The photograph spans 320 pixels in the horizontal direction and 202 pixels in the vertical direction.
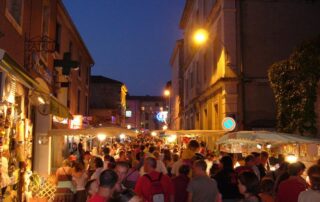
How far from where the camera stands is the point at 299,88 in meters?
14.5

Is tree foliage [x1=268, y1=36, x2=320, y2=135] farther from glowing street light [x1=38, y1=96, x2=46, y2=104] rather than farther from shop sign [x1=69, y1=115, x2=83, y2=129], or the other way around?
shop sign [x1=69, y1=115, x2=83, y2=129]

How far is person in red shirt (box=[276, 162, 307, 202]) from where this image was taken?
6887 millimetres

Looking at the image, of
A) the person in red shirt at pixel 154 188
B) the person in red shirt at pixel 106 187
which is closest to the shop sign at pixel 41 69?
the person in red shirt at pixel 154 188

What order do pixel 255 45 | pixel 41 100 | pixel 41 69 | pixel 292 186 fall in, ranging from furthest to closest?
pixel 255 45 < pixel 41 69 < pixel 41 100 < pixel 292 186

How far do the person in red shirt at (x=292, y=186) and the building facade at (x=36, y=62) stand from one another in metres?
5.14

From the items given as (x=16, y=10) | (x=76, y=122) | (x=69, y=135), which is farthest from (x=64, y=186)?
(x=76, y=122)

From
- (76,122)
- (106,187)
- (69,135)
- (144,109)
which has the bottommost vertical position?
(106,187)

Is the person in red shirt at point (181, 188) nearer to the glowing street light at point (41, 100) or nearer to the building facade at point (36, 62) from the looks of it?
the building facade at point (36, 62)

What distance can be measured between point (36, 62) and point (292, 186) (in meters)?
9.19

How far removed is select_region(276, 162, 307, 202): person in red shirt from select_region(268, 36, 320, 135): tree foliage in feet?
24.1

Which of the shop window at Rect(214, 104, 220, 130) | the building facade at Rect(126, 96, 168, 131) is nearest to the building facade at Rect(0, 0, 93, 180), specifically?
the shop window at Rect(214, 104, 220, 130)

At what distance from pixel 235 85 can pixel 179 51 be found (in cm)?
2915

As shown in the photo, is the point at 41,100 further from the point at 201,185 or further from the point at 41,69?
the point at 201,185

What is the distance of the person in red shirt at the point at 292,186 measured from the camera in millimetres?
6887
